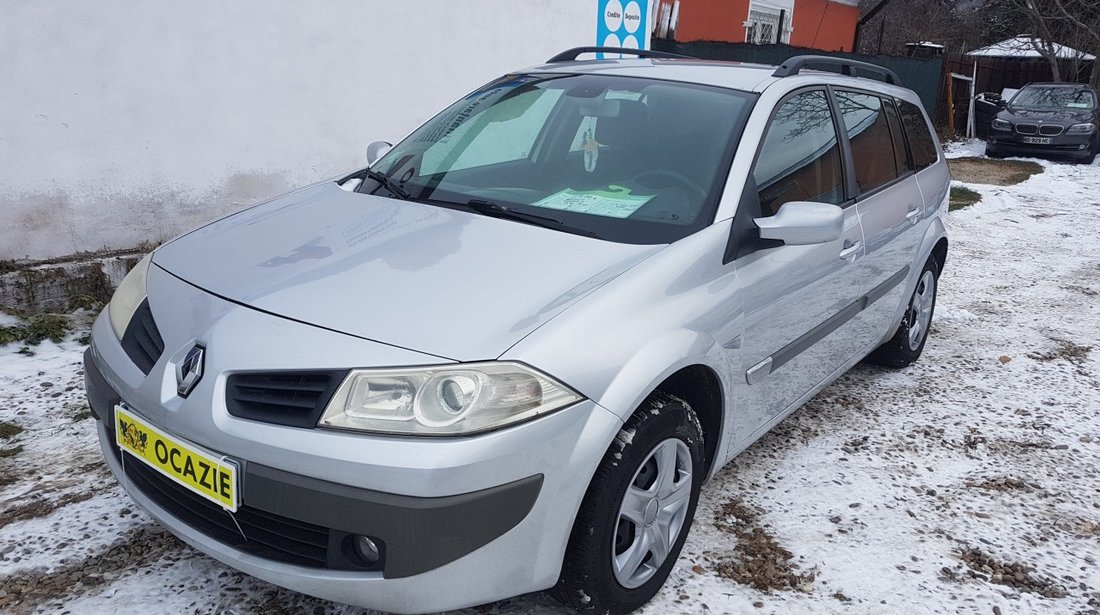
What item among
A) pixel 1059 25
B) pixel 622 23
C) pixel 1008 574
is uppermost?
pixel 1059 25

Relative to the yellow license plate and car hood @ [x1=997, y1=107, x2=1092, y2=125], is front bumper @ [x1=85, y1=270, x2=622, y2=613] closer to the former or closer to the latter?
the yellow license plate

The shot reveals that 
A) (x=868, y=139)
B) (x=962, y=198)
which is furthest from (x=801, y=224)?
(x=962, y=198)

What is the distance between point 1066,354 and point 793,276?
3.10m

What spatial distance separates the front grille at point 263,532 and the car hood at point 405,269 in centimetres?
49

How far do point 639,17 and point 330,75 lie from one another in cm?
384

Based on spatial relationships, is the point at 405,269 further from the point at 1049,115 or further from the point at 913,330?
the point at 1049,115

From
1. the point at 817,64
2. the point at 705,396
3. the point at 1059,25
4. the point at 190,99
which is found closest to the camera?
the point at 705,396

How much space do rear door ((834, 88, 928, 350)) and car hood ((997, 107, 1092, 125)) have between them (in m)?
14.0

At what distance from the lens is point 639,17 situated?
872 centimetres

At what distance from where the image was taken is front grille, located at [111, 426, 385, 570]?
2.06 m

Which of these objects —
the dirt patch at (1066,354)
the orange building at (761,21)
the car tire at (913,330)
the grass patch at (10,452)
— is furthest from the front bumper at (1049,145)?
the grass patch at (10,452)

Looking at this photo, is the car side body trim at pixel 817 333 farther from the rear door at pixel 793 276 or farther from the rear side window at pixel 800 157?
the rear side window at pixel 800 157

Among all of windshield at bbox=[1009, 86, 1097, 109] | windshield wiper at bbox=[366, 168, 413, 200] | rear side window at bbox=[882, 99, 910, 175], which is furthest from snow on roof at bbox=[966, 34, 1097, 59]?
windshield wiper at bbox=[366, 168, 413, 200]

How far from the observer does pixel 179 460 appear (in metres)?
2.14
